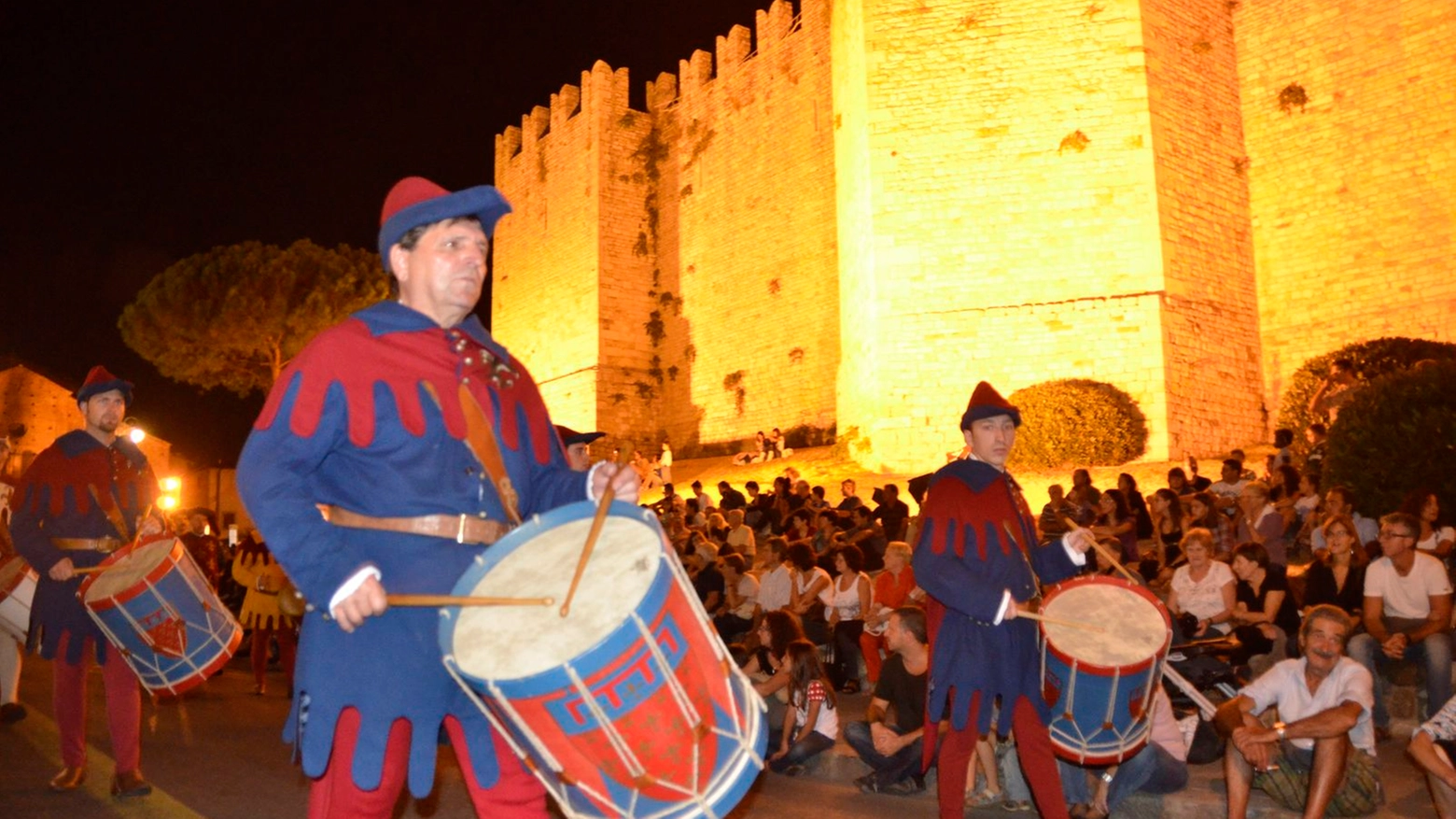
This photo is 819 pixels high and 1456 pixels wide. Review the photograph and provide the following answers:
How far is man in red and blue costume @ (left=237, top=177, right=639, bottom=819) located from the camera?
2.51 metres

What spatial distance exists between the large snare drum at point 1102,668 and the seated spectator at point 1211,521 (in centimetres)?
522

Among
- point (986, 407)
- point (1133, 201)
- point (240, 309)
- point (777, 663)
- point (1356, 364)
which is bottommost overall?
point (777, 663)

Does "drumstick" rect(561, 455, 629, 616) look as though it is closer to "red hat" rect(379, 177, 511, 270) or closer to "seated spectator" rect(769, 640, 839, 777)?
"red hat" rect(379, 177, 511, 270)

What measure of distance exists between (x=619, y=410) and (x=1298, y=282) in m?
14.9

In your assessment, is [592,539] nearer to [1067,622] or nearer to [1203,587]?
[1067,622]

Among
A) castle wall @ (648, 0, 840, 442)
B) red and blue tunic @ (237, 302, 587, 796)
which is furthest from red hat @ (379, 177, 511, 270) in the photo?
castle wall @ (648, 0, 840, 442)

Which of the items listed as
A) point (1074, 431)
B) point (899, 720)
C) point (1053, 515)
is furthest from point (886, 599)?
point (1074, 431)

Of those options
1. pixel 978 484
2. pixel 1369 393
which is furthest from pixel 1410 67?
→ pixel 978 484

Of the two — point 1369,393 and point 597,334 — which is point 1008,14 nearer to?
point 1369,393

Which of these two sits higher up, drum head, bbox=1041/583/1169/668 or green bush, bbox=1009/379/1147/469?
green bush, bbox=1009/379/1147/469

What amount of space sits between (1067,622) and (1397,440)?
6.76m

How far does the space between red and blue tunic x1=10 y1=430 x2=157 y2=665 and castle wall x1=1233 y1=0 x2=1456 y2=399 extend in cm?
1622

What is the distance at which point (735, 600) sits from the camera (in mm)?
10586

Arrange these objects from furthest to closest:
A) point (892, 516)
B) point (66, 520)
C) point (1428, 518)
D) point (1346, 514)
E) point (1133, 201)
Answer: point (1133, 201), point (892, 516), point (1346, 514), point (1428, 518), point (66, 520)
